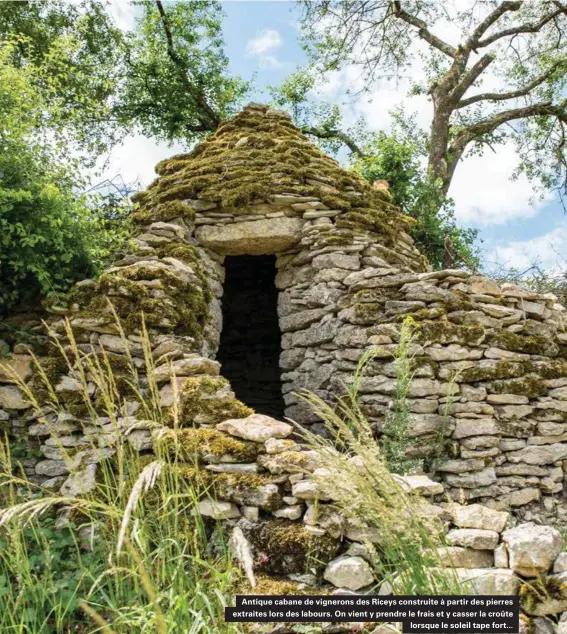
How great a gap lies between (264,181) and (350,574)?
415cm

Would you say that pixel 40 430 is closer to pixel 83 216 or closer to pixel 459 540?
pixel 83 216


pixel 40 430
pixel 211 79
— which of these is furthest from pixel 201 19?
pixel 40 430

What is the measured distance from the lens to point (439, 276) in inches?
190

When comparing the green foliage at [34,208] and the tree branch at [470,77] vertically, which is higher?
the tree branch at [470,77]

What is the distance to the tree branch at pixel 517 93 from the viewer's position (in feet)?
43.2

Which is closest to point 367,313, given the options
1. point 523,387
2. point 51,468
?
point 523,387

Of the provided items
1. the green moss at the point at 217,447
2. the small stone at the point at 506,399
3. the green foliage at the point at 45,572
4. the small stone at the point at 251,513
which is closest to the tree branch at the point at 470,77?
the small stone at the point at 506,399

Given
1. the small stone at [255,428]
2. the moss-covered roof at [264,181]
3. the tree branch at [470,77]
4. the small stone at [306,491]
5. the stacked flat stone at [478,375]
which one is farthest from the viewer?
the tree branch at [470,77]

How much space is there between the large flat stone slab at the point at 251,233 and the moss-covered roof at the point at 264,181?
186mm

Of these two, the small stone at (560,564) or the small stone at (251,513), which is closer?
the small stone at (560,564)

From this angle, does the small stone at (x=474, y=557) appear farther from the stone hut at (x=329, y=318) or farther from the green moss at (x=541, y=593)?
the stone hut at (x=329, y=318)

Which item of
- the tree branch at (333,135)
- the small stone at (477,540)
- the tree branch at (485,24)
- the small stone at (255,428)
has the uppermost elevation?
the tree branch at (485,24)

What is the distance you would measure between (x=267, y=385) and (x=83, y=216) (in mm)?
4525

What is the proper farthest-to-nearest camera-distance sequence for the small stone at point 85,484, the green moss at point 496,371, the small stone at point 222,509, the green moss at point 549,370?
1. the green moss at point 549,370
2. the green moss at point 496,371
3. the small stone at point 85,484
4. the small stone at point 222,509
